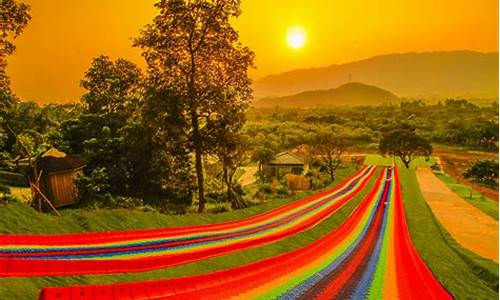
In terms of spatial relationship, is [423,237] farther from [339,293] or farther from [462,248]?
[339,293]

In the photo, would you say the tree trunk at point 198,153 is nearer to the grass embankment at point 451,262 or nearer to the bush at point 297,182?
the grass embankment at point 451,262

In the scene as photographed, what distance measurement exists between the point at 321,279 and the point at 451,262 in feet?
17.2

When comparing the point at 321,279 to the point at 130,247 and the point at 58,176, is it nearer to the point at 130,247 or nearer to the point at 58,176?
the point at 130,247

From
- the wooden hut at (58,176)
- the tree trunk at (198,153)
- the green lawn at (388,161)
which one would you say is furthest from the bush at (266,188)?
the green lawn at (388,161)

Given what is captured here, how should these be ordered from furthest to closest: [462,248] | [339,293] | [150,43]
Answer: [150,43] → [462,248] → [339,293]

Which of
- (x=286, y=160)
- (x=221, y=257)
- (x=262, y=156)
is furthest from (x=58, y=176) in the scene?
(x=286, y=160)

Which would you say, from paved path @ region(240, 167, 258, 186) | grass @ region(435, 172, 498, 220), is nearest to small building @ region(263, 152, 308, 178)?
paved path @ region(240, 167, 258, 186)

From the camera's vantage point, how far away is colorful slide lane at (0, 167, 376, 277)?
538 cm

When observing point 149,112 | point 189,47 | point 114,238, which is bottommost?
point 114,238

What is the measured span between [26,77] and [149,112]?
12.1 ft

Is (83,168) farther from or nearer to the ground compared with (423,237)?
farther from the ground

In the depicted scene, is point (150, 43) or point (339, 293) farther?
point (150, 43)

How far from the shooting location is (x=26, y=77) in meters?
12.0

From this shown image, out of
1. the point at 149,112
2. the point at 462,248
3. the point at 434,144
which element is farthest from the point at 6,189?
the point at 434,144
